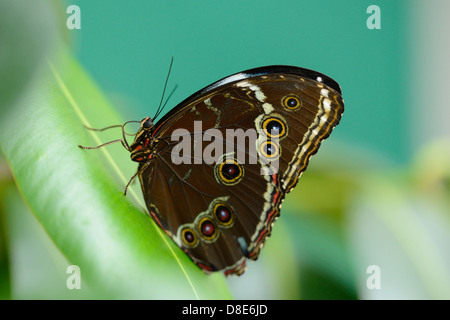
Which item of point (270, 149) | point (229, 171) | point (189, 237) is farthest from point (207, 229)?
point (270, 149)

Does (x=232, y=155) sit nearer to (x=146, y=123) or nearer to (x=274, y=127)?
(x=274, y=127)

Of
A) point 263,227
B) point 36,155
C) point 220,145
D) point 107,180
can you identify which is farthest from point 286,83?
point 36,155

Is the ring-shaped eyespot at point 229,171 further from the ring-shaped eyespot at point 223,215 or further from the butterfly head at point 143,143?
the butterfly head at point 143,143

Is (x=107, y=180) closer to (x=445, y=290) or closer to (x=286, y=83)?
(x=286, y=83)

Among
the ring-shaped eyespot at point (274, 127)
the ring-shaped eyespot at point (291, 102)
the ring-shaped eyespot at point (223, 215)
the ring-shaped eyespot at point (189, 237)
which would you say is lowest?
the ring-shaped eyespot at point (189, 237)

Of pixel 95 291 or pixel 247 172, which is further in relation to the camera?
pixel 247 172

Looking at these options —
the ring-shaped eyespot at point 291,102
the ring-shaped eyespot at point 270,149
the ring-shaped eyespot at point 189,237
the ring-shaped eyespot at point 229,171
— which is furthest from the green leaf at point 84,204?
the ring-shaped eyespot at point 291,102
